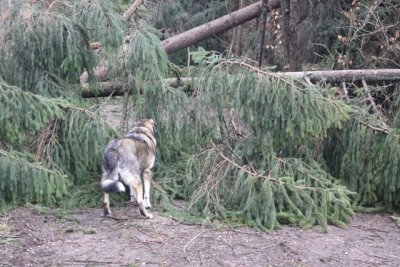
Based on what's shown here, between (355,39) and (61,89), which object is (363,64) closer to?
(355,39)

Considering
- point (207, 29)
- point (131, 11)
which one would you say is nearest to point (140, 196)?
point (131, 11)

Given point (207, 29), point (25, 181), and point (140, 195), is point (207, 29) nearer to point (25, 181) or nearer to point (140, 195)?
point (140, 195)

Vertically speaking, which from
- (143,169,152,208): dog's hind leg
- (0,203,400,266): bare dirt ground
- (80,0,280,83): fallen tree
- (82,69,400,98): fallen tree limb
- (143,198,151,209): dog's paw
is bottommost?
(0,203,400,266): bare dirt ground

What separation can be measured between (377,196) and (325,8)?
17.1ft

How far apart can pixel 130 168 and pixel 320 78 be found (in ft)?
10.5

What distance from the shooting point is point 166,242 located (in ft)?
21.5

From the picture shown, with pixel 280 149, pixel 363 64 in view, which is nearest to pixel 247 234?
pixel 280 149

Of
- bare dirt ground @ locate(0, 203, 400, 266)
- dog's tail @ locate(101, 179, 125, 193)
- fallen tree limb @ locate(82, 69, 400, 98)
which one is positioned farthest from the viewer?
fallen tree limb @ locate(82, 69, 400, 98)

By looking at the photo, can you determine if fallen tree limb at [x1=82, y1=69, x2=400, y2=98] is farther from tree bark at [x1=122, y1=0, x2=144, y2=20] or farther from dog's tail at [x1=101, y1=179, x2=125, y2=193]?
tree bark at [x1=122, y1=0, x2=144, y2=20]

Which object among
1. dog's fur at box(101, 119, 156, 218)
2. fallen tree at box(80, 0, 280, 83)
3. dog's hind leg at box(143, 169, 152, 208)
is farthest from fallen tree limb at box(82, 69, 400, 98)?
fallen tree at box(80, 0, 280, 83)

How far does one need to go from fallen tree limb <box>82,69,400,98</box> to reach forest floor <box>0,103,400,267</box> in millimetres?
2244

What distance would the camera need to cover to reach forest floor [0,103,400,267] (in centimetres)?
613

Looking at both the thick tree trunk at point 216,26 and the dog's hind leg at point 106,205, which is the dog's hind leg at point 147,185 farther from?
the thick tree trunk at point 216,26

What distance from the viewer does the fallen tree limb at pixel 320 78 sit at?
8734mm
